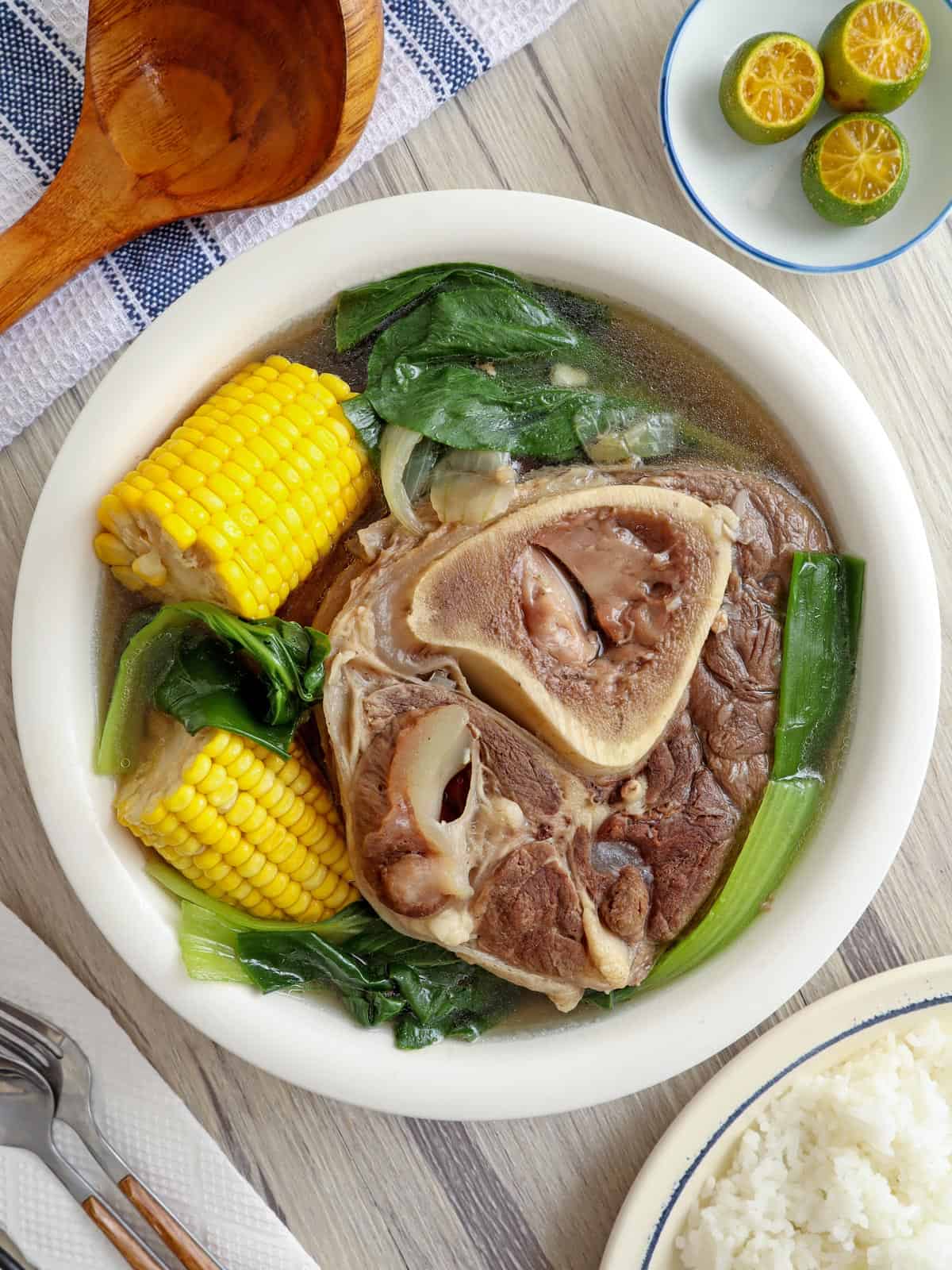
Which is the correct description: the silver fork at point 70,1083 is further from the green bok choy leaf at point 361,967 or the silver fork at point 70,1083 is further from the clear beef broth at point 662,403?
the clear beef broth at point 662,403

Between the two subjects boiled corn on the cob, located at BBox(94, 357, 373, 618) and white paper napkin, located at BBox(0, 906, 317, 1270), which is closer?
boiled corn on the cob, located at BBox(94, 357, 373, 618)

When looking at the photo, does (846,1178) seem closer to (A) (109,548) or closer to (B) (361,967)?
(B) (361,967)

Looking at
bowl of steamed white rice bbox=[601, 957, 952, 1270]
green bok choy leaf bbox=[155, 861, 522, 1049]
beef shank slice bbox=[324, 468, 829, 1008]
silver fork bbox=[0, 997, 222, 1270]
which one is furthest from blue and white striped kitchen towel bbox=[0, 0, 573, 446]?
bowl of steamed white rice bbox=[601, 957, 952, 1270]

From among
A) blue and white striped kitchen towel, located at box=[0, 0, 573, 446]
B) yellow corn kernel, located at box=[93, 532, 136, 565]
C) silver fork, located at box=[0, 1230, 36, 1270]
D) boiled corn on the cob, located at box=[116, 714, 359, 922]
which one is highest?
blue and white striped kitchen towel, located at box=[0, 0, 573, 446]

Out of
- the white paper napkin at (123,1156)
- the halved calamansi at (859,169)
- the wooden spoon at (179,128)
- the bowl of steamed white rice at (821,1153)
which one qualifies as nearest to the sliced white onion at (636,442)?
the halved calamansi at (859,169)

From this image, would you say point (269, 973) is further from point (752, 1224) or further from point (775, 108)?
point (775, 108)

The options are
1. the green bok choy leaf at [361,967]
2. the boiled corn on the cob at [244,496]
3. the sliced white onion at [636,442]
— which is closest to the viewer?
the boiled corn on the cob at [244,496]

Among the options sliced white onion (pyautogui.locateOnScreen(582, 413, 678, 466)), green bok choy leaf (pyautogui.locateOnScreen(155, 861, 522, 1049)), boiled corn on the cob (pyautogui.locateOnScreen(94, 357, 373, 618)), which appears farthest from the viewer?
sliced white onion (pyautogui.locateOnScreen(582, 413, 678, 466))

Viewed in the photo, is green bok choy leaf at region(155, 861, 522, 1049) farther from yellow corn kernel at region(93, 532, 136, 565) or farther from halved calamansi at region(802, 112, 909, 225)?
halved calamansi at region(802, 112, 909, 225)

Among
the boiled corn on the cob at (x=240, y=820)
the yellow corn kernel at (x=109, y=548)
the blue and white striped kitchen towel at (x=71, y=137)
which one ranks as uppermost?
the blue and white striped kitchen towel at (x=71, y=137)
